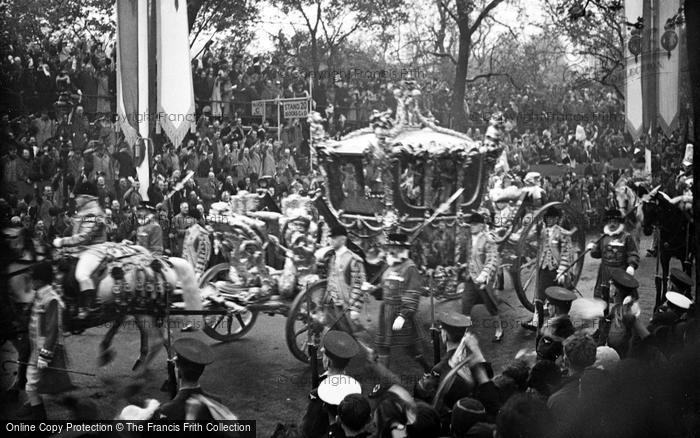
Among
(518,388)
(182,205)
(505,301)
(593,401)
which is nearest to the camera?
(593,401)

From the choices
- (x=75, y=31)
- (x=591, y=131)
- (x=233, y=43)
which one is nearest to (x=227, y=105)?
(x=233, y=43)

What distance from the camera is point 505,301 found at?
22.8 feet

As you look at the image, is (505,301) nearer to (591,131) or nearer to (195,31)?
(591,131)

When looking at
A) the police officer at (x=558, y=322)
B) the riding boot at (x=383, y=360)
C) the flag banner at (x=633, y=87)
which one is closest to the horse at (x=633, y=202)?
the flag banner at (x=633, y=87)

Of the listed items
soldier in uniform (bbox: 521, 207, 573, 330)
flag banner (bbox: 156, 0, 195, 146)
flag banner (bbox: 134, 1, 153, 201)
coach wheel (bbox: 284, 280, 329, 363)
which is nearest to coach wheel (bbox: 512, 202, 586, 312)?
soldier in uniform (bbox: 521, 207, 573, 330)

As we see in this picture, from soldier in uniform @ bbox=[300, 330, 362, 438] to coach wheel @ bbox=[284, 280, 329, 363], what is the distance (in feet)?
2.56

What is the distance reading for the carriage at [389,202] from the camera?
241 inches

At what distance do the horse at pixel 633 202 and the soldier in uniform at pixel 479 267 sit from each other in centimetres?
156

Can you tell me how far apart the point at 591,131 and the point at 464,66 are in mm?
1535

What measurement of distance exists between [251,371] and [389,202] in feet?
5.54

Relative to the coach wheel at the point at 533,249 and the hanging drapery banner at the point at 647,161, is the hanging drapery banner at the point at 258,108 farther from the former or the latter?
the hanging drapery banner at the point at 647,161

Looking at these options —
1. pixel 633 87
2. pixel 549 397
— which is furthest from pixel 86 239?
pixel 633 87

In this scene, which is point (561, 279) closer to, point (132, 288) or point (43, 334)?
point (132, 288)

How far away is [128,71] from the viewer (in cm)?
595
